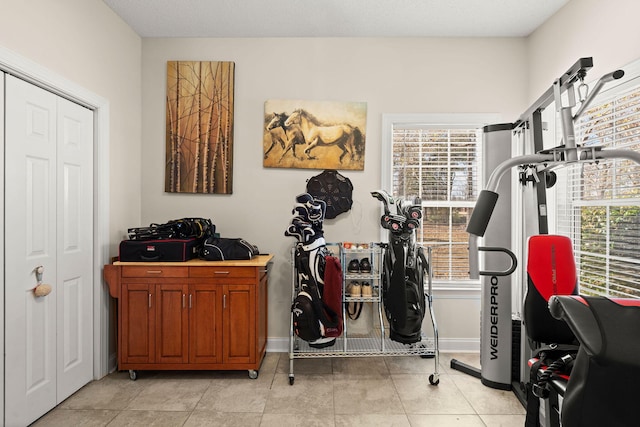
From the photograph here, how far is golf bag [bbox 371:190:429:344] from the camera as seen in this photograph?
9.44 feet

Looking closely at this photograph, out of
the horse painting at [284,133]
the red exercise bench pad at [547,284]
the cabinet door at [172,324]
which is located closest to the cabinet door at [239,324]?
the cabinet door at [172,324]

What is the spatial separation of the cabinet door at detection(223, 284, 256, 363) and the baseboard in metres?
0.63

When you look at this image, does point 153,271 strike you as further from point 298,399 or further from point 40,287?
point 298,399

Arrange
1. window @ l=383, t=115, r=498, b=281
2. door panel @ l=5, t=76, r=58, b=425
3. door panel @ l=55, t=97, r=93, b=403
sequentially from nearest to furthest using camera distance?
door panel @ l=5, t=76, r=58, b=425 → door panel @ l=55, t=97, r=93, b=403 → window @ l=383, t=115, r=498, b=281

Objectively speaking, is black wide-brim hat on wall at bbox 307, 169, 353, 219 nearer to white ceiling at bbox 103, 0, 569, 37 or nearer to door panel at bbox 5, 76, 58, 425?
white ceiling at bbox 103, 0, 569, 37

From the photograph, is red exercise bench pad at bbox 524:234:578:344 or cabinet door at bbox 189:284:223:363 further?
cabinet door at bbox 189:284:223:363

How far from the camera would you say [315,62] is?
353 cm

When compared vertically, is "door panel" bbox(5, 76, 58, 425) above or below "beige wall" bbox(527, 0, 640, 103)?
below

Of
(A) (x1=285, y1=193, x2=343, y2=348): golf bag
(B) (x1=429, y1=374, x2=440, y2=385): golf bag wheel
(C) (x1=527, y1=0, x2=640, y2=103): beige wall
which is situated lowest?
(B) (x1=429, y1=374, x2=440, y2=385): golf bag wheel

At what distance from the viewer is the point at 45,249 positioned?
242 centimetres

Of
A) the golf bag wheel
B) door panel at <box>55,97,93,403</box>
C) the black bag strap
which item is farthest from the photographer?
the black bag strap

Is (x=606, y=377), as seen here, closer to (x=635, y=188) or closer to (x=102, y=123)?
(x=635, y=188)

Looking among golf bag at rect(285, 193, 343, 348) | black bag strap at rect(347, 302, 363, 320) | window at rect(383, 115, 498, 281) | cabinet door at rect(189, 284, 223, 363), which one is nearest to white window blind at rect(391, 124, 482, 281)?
window at rect(383, 115, 498, 281)

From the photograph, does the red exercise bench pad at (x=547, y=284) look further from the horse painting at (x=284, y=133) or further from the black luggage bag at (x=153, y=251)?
the black luggage bag at (x=153, y=251)
